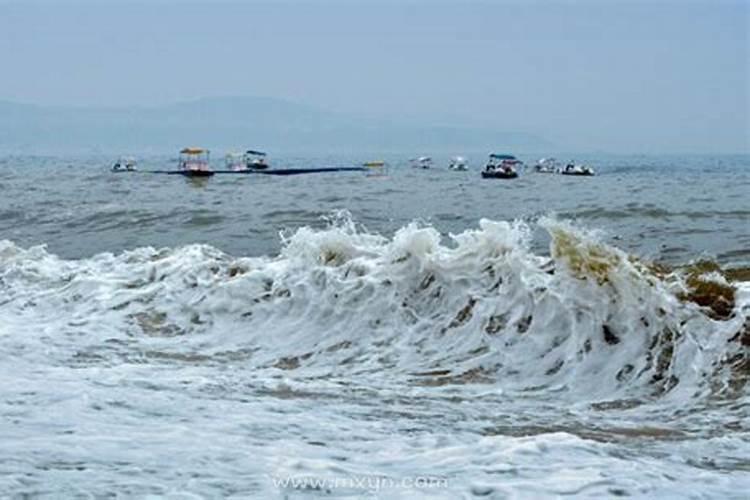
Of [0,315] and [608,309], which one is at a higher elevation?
[608,309]

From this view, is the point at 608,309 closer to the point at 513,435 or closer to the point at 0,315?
the point at 513,435

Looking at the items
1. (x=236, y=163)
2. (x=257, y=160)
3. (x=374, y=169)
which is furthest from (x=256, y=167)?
(x=374, y=169)

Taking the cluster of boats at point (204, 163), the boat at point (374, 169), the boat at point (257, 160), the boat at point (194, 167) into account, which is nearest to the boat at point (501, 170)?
the boat at point (374, 169)

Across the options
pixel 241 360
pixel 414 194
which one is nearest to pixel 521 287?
pixel 241 360

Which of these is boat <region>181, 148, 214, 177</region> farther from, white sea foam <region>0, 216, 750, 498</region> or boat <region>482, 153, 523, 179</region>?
white sea foam <region>0, 216, 750, 498</region>

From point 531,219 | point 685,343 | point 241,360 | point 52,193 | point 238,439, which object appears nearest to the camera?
point 238,439

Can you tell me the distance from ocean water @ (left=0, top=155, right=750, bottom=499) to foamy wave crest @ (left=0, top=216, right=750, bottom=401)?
3cm

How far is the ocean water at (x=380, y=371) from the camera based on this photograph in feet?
16.3

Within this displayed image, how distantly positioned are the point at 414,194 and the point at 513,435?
31955mm

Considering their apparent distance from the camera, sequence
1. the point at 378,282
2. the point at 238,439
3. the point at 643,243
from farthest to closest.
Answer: the point at 643,243 < the point at 378,282 < the point at 238,439

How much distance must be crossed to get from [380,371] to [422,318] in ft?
5.35

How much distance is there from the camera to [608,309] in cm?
884

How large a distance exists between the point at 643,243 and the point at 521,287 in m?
8.72

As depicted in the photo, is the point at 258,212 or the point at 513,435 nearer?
the point at 513,435
